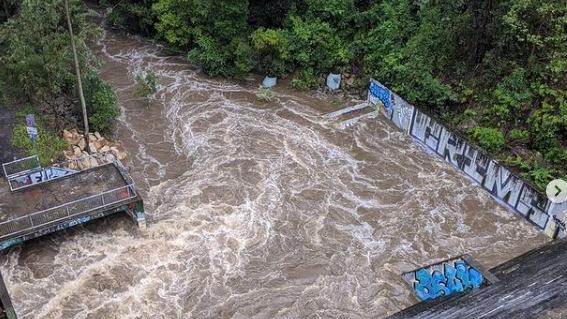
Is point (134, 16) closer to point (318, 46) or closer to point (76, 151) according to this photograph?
point (318, 46)

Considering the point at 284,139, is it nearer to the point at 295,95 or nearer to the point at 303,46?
the point at 295,95

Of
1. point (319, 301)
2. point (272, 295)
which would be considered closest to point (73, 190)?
point (272, 295)

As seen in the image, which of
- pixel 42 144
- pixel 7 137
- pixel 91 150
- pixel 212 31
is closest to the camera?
pixel 42 144

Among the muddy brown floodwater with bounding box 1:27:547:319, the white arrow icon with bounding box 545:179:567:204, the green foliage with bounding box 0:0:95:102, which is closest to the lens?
the muddy brown floodwater with bounding box 1:27:547:319

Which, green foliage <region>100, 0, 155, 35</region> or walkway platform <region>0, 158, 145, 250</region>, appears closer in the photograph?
A: walkway platform <region>0, 158, 145, 250</region>

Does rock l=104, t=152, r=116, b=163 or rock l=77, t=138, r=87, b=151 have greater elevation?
rock l=77, t=138, r=87, b=151

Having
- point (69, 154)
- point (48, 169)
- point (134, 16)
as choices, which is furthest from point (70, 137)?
point (134, 16)

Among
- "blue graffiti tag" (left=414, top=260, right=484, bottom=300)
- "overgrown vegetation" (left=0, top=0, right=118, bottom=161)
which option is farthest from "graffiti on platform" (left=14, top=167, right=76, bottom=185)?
"blue graffiti tag" (left=414, top=260, right=484, bottom=300)

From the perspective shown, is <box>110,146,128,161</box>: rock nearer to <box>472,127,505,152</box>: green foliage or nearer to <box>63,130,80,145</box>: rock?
<box>63,130,80,145</box>: rock
